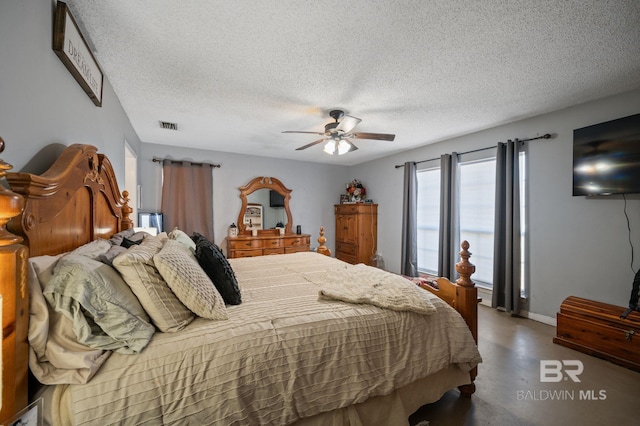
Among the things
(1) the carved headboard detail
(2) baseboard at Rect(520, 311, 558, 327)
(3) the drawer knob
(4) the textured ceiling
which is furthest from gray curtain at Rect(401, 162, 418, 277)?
(1) the carved headboard detail

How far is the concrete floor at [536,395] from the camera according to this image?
5.08ft

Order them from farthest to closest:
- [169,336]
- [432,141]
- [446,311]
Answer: [432,141] → [446,311] → [169,336]

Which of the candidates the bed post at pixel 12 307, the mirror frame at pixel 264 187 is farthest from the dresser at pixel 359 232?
the bed post at pixel 12 307

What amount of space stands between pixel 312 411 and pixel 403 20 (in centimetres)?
211

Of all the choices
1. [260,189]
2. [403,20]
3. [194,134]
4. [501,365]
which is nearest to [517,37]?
[403,20]

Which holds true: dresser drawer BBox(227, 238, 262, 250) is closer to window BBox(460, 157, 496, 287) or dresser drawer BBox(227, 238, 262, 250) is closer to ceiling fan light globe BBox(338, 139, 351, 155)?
ceiling fan light globe BBox(338, 139, 351, 155)

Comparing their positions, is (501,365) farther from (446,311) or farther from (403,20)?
(403,20)

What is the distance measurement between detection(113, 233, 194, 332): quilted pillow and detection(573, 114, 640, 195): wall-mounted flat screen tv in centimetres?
354

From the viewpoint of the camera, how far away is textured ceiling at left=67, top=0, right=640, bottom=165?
143 cm

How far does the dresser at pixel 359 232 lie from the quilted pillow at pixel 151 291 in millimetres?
4171

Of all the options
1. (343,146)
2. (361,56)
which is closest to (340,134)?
(343,146)

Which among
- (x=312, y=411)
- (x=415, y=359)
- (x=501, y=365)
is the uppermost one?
(x=415, y=359)

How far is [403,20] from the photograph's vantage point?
149 centimetres

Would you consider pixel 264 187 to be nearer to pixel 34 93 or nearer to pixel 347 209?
pixel 347 209
